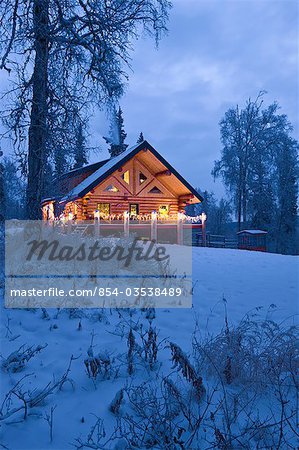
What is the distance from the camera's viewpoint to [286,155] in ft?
89.8

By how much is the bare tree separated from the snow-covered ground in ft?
14.2

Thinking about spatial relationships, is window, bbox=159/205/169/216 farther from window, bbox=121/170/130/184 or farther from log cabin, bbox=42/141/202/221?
window, bbox=121/170/130/184

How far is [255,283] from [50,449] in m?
6.24

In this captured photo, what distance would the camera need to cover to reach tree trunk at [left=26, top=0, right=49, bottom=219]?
23.6ft

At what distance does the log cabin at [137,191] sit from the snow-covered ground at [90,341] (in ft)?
35.5

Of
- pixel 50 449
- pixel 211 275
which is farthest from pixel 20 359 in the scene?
pixel 211 275

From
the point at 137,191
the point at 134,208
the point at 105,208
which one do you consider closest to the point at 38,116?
the point at 105,208

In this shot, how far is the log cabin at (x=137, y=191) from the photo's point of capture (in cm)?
1739

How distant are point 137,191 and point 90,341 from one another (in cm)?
1534

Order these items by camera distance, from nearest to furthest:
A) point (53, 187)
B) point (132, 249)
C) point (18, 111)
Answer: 1. point (18, 111)
2. point (132, 249)
3. point (53, 187)

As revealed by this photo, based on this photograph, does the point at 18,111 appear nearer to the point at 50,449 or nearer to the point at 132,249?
the point at 132,249

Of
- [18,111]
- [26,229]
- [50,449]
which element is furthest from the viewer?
[26,229]

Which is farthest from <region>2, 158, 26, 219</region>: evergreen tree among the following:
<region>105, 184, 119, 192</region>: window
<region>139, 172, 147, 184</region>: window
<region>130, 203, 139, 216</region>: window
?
<region>139, 172, 147, 184</region>: window

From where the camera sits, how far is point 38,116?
7.44m
